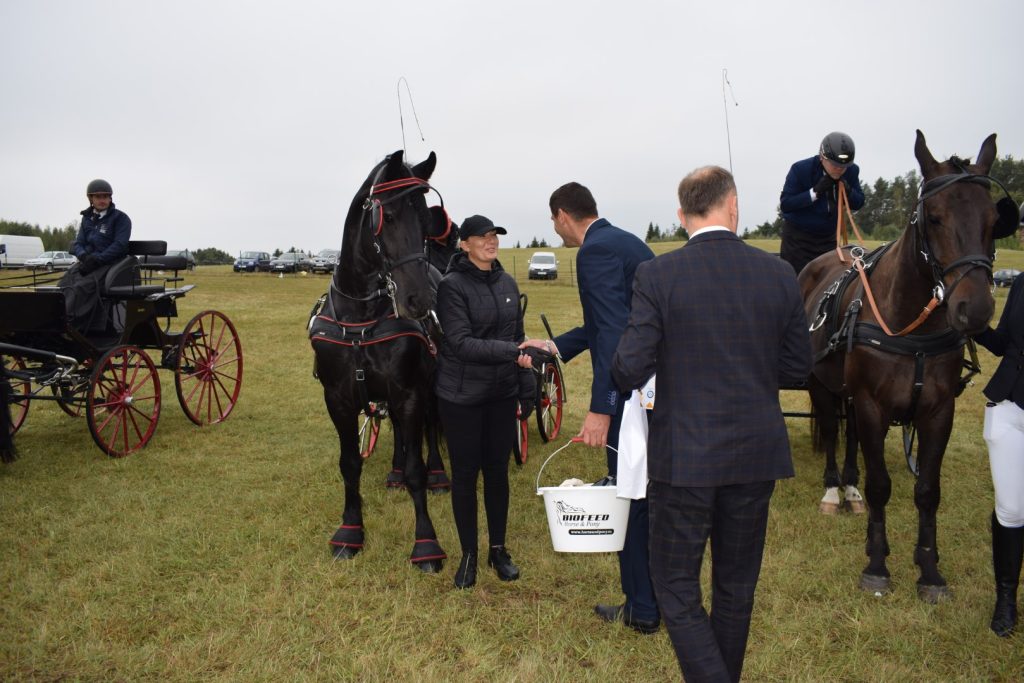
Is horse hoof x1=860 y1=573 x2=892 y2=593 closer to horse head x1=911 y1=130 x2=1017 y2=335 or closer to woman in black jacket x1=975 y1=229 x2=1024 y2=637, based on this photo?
woman in black jacket x1=975 y1=229 x2=1024 y2=637

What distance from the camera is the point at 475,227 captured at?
398 cm

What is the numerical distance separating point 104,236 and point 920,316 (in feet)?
24.1

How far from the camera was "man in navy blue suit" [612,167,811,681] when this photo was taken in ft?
7.95

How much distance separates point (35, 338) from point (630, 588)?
633cm

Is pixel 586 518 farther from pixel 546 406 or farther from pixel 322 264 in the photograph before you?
pixel 322 264

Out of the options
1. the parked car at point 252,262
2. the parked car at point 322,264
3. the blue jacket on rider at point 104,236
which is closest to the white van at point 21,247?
the parked car at point 252,262

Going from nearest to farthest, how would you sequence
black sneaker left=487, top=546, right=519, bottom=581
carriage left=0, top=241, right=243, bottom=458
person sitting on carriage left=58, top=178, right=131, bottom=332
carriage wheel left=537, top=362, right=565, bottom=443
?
black sneaker left=487, top=546, right=519, bottom=581 → carriage left=0, top=241, right=243, bottom=458 → person sitting on carriage left=58, top=178, right=131, bottom=332 → carriage wheel left=537, top=362, right=565, bottom=443

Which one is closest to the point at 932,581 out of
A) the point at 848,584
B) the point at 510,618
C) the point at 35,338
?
the point at 848,584

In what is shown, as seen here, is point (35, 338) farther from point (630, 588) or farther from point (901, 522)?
point (901, 522)

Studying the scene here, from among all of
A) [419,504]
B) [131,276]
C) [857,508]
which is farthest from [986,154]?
[131,276]

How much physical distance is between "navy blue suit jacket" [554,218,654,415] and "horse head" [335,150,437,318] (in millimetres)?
1066

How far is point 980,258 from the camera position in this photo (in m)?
3.52

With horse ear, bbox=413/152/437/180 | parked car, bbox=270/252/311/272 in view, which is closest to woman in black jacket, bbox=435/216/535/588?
horse ear, bbox=413/152/437/180

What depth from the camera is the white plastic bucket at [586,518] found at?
3309 mm
